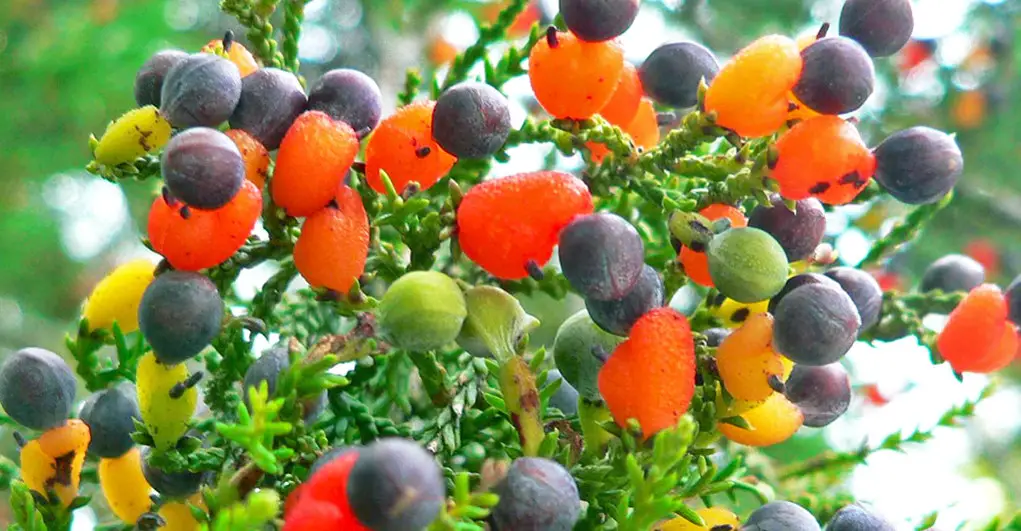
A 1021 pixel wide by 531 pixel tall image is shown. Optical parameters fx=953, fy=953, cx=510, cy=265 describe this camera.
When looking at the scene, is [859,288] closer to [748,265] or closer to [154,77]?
[748,265]

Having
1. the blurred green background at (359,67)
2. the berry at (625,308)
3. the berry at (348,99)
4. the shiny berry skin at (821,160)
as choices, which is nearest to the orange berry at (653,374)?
the berry at (625,308)

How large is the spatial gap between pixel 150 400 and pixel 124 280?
11 cm

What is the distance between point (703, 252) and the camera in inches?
22.7

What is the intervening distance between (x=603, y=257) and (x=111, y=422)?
1.21 feet

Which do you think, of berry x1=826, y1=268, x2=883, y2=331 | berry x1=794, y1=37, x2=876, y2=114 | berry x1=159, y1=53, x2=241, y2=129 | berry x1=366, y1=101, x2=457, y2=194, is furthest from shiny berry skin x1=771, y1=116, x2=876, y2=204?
berry x1=159, y1=53, x2=241, y2=129

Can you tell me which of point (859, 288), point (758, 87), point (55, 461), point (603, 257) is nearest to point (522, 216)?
point (603, 257)

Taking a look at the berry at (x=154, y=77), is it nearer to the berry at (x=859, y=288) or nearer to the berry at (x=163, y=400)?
the berry at (x=163, y=400)

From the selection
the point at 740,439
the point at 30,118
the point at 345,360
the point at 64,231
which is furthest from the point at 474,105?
the point at 64,231

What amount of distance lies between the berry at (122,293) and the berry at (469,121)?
0.23 meters

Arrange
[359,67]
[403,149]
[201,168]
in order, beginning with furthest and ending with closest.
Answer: [359,67] → [403,149] → [201,168]

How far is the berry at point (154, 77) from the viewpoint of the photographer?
0.63 meters

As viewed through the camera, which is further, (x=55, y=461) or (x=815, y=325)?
(x=55, y=461)

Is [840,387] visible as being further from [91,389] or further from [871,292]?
[91,389]

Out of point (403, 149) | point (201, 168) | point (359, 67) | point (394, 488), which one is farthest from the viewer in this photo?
point (359, 67)
